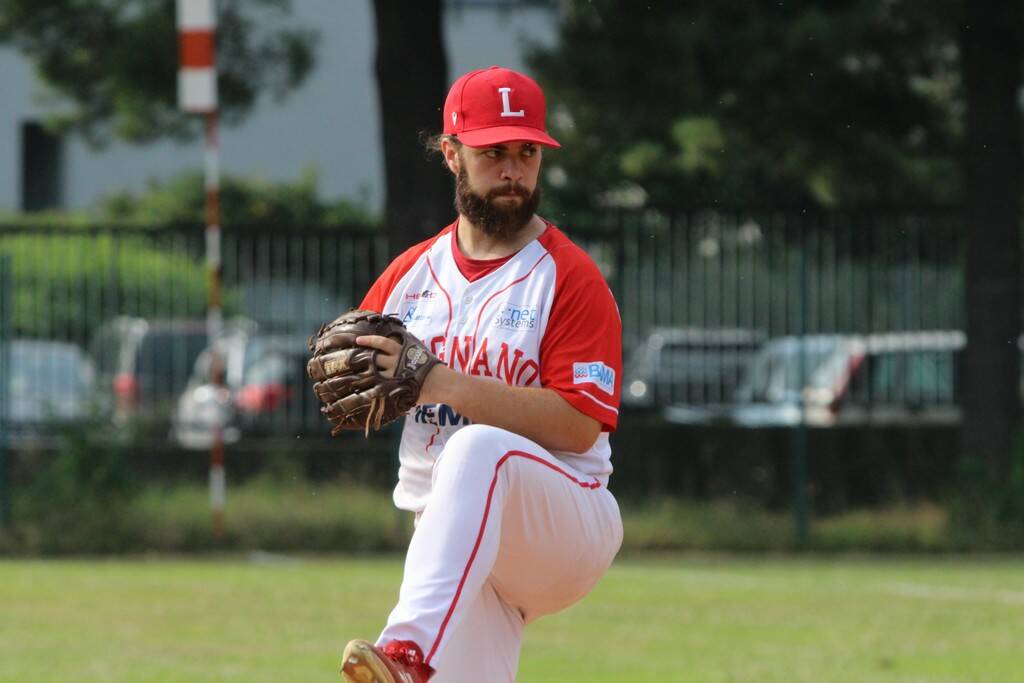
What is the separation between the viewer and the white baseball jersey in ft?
16.9

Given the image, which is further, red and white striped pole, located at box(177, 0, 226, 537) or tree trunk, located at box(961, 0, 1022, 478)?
tree trunk, located at box(961, 0, 1022, 478)

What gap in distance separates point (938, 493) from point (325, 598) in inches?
265

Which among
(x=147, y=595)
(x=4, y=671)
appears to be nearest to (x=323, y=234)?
(x=147, y=595)

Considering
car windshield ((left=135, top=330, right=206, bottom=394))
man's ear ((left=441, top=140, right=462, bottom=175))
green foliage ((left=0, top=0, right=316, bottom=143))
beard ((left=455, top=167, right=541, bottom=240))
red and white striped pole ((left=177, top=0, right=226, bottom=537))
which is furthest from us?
green foliage ((left=0, top=0, right=316, bottom=143))

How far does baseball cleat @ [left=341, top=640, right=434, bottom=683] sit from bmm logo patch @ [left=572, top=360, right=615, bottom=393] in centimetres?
88

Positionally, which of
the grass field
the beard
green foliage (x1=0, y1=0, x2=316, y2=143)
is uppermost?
green foliage (x1=0, y1=0, x2=316, y2=143)

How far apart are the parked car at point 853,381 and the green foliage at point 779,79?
4.39 feet

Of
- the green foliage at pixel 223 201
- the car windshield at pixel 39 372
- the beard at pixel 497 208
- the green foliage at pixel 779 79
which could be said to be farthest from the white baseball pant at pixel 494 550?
the green foliage at pixel 223 201

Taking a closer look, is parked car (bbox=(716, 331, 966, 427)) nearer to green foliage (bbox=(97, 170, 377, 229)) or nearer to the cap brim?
the cap brim

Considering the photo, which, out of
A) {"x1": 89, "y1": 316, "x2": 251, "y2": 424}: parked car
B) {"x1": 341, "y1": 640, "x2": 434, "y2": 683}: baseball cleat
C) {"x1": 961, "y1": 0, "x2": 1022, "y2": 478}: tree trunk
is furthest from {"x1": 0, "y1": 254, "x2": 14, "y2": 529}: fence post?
{"x1": 341, "y1": 640, "x2": 434, "y2": 683}: baseball cleat

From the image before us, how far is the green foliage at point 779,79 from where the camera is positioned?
16.4 m

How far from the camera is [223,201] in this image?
115ft

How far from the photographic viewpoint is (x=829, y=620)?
431 inches

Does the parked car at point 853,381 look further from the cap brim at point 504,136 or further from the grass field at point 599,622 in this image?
the cap brim at point 504,136
